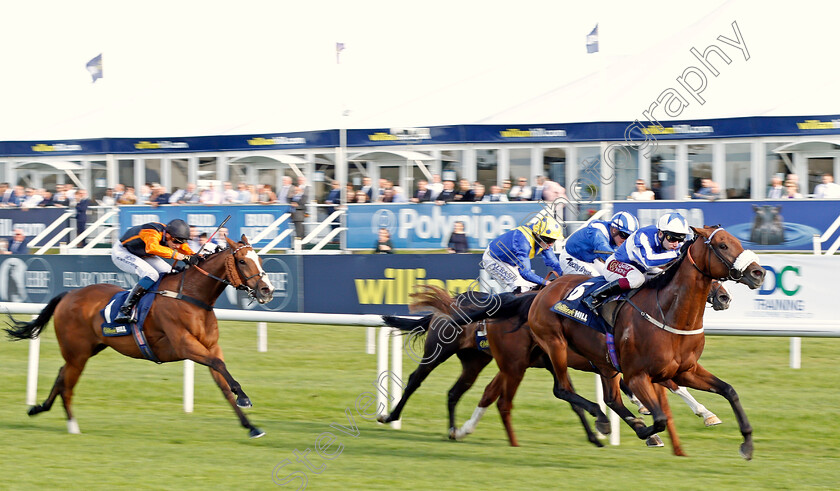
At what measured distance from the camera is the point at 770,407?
7.65 metres

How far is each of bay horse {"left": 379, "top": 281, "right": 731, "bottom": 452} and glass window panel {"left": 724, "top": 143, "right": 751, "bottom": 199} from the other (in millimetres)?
6691

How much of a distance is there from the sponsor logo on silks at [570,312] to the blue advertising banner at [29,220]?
9.76 meters

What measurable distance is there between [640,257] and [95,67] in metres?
15.2

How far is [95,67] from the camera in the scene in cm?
1884

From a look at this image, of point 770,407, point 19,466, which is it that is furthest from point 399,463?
point 770,407

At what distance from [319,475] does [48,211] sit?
10177 mm

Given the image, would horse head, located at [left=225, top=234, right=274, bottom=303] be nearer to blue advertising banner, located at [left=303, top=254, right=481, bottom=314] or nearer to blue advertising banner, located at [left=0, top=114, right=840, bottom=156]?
blue advertising banner, located at [left=303, top=254, right=481, bottom=314]

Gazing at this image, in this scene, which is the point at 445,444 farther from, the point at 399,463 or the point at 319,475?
the point at 319,475

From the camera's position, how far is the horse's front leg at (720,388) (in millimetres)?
5458

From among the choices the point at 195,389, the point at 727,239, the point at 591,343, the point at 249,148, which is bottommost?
the point at 195,389

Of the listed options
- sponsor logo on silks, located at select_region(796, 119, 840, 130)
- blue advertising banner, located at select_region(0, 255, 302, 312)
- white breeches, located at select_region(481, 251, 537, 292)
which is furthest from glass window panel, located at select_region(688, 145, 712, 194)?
white breeches, located at select_region(481, 251, 537, 292)

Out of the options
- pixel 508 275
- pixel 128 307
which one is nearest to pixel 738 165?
pixel 508 275

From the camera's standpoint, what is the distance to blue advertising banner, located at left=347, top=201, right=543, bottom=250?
11.2m

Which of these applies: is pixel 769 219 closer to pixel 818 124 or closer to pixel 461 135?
pixel 818 124
